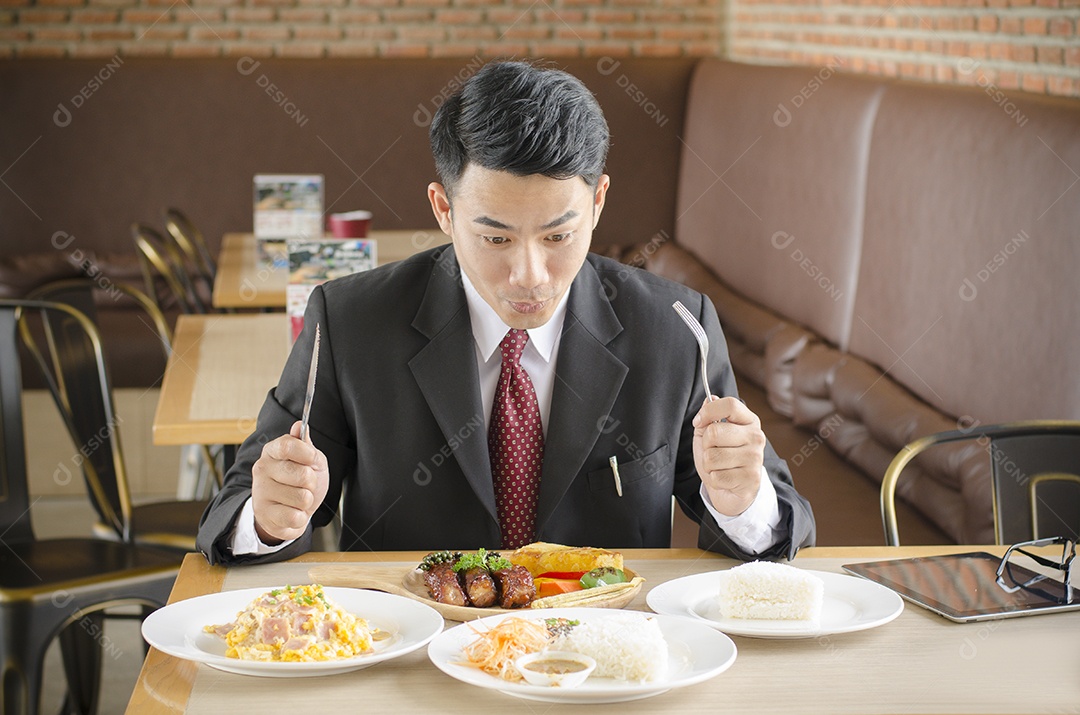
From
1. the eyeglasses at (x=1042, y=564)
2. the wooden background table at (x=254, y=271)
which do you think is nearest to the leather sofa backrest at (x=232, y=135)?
the wooden background table at (x=254, y=271)

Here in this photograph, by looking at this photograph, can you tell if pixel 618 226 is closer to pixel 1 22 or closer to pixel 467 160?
pixel 1 22

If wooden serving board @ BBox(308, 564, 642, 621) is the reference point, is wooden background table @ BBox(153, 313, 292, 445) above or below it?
above

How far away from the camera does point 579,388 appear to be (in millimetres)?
1715

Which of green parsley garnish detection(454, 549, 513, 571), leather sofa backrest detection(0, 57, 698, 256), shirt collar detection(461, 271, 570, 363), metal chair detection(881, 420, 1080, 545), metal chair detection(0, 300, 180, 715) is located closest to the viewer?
green parsley garnish detection(454, 549, 513, 571)

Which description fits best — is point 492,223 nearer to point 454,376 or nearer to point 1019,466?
point 454,376

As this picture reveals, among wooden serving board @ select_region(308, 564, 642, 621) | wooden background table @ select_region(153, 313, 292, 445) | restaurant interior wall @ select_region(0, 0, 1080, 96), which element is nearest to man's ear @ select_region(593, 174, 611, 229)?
wooden serving board @ select_region(308, 564, 642, 621)

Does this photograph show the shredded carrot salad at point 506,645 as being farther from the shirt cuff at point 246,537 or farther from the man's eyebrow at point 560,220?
the man's eyebrow at point 560,220

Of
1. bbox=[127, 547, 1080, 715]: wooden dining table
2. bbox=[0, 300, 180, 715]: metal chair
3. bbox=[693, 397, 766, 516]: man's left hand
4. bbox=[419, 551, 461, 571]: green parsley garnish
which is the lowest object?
bbox=[0, 300, 180, 715]: metal chair

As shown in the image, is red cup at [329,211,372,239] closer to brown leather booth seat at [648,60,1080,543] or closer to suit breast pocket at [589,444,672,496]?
brown leather booth seat at [648,60,1080,543]

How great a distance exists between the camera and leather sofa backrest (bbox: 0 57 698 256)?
5438mm

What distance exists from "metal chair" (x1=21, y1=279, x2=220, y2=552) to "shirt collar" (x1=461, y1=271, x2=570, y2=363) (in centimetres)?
115

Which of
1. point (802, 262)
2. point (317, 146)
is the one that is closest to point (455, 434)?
point (802, 262)

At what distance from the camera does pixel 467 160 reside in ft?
5.15

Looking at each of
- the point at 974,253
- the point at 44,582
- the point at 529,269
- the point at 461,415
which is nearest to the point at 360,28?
the point at 974,253
